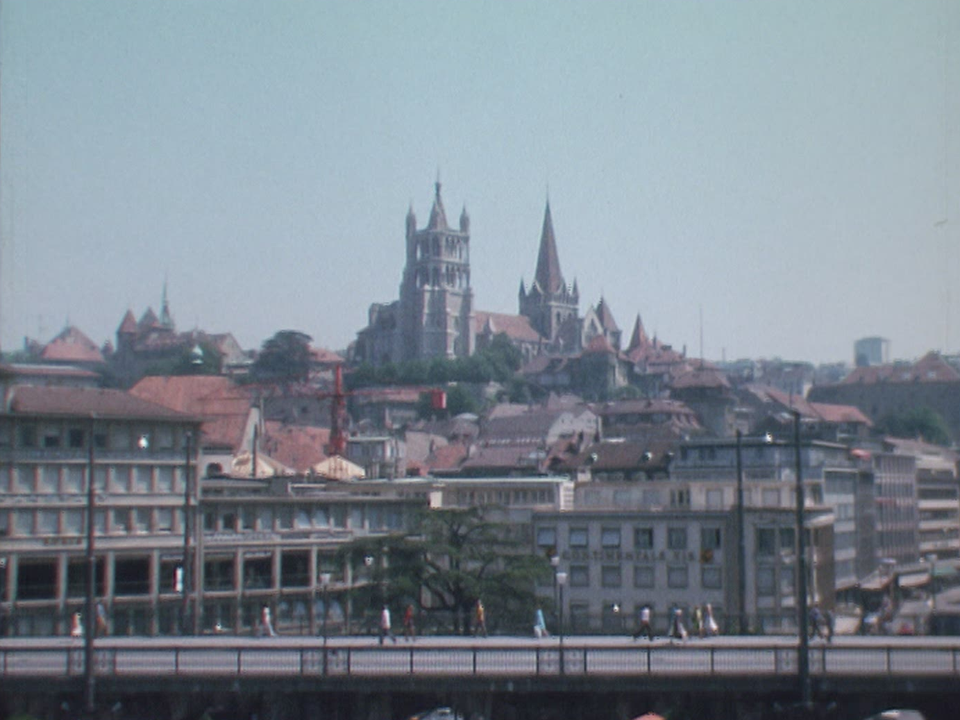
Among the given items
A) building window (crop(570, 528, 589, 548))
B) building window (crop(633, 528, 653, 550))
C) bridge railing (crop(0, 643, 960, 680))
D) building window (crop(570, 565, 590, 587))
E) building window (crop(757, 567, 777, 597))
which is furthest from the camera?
building window (crop(570, 528, 589, 548))

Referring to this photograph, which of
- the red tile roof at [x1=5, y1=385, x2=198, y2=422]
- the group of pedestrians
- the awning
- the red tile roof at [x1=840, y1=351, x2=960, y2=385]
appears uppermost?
the red tile roof at [x1=840, y1=351, x2=960, y2=385]

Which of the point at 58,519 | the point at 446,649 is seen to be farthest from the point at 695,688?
the point at 58,519

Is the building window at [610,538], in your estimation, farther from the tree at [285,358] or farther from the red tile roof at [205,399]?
the tree at [285,358]

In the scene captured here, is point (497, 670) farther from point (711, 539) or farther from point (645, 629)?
point (711, 539)

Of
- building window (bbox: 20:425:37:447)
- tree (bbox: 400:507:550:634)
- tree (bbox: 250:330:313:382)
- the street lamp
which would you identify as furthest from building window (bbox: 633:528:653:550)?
tree (bbox: 250:330:313:382)

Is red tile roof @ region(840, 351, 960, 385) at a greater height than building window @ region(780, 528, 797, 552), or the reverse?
red tile roof @ region(840, 351, 960, 385)

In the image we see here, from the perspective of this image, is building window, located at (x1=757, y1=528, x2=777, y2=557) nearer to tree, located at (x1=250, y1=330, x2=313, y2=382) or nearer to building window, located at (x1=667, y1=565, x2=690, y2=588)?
building window, located at (x1=667, y1=565, x2=690, y2=588)
